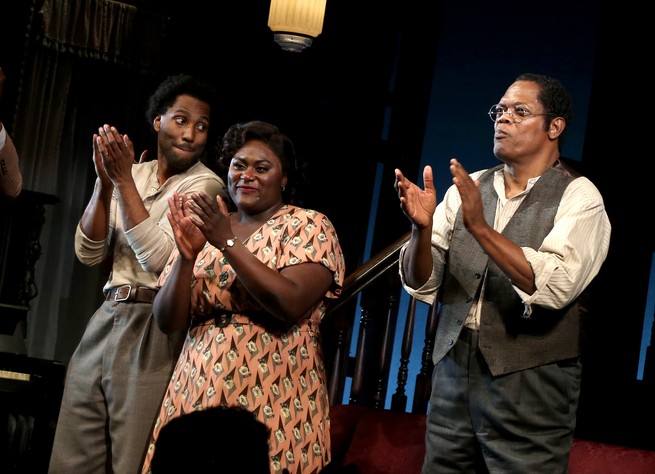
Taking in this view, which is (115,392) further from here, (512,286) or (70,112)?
(70,112)

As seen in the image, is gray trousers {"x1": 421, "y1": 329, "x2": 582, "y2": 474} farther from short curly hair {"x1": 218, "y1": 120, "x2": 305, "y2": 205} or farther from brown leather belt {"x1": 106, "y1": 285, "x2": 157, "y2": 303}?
brown leather belt {"x1": 106, "y1": 285, "x2": 157, "y2": 303}

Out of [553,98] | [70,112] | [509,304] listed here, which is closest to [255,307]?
[509,304]

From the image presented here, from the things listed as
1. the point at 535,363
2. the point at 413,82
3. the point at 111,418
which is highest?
the point at 413,82

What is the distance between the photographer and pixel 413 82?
6.93 meters

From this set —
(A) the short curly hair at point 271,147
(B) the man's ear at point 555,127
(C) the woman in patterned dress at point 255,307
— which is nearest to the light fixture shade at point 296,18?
(A) the short curly hair at point 271,147

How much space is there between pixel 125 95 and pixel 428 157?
2.05 metres

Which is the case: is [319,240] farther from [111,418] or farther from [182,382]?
[111,418]

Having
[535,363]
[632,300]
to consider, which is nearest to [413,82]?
[632,300]

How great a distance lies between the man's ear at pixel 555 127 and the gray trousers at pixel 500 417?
64cm

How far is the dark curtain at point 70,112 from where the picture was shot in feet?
22.6

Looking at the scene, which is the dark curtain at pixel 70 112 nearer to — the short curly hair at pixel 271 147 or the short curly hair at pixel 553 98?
the short curly hair at pixel 271 147

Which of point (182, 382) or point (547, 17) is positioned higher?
point (547, 17)

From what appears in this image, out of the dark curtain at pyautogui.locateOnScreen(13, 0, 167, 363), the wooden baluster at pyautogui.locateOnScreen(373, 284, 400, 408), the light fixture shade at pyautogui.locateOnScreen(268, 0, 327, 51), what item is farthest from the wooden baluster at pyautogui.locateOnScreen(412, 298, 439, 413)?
the dark curtain at pyautogui.locateOnScreen(13, 0, 167, 363)

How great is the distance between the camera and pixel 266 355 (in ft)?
11.5
